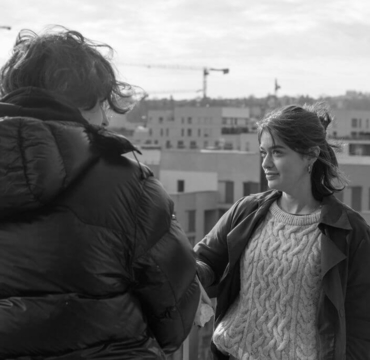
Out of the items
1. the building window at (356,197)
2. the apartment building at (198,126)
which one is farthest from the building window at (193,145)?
the building window at (356,197)

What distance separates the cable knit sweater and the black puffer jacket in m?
0.97

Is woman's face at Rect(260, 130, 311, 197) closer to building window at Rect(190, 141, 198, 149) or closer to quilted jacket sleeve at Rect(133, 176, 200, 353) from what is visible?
quilted jacket sleeve at Rect(133, 176, 200, 353)

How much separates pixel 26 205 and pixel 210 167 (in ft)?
187

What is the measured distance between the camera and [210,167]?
58812 mm

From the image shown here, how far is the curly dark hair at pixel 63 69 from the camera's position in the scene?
2.11 meters

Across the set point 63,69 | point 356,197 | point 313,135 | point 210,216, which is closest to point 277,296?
point 313,135

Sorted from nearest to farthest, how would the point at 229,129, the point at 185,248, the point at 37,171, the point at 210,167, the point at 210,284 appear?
the point at 37,171 < the point at 185,248 < the point at 210,284 < the point at 210,167 < the point at 229,129

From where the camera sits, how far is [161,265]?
2.05m

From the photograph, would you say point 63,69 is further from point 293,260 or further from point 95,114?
point 293,260

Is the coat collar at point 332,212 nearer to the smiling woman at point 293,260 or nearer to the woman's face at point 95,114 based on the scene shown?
the smiling woman at point 293,260

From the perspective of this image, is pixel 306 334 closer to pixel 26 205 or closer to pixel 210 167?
pixel 26 205

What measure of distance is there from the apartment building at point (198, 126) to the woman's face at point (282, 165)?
Result: 86960mm

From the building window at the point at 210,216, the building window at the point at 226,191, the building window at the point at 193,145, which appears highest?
the building window at the point at 193,145

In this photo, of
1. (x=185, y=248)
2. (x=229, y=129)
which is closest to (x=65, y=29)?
(x=185, y=248)
